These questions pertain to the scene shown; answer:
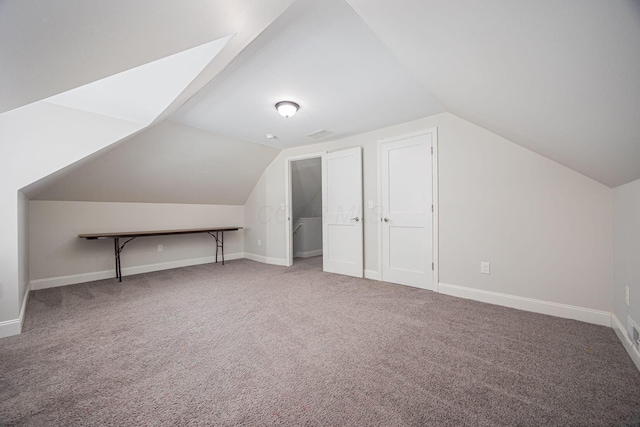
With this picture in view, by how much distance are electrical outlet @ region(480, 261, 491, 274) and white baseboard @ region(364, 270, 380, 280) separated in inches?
52.1

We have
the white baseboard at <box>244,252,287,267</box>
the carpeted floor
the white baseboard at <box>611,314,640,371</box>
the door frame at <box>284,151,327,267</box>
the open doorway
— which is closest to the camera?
the carpeted floor

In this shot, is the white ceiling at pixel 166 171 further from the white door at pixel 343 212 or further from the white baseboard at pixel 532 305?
the white baseboard at pixel 532 305

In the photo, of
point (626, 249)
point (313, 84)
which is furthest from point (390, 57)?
point (626, 249)

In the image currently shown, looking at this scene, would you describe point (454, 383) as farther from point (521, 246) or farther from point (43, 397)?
point (43, 397)

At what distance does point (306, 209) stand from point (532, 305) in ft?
16.0

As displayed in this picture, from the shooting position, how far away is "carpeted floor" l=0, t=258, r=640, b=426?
4.04 ft

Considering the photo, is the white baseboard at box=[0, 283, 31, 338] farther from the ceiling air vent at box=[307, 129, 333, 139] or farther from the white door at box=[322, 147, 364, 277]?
the ceiling air vent at box=[307, 129, 333, 139]

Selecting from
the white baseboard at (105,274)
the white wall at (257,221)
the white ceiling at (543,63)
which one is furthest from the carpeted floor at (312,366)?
the white wall at (257,221)

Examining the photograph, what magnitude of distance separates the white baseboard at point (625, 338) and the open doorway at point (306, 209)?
160 inches

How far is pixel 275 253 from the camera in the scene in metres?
4.99

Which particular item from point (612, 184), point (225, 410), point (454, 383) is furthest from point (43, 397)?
point (612, 184)

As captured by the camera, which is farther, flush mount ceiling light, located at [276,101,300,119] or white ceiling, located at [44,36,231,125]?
flush mount ceiling light, located at [276,101,300,119]

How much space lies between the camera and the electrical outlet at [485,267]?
2764mm

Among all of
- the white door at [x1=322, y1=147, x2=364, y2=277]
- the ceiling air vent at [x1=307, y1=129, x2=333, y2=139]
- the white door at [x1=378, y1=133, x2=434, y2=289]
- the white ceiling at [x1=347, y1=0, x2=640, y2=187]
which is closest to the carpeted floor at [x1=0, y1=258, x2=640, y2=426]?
the white door at [x1=378, y1=133, x2=434, y2=289]
